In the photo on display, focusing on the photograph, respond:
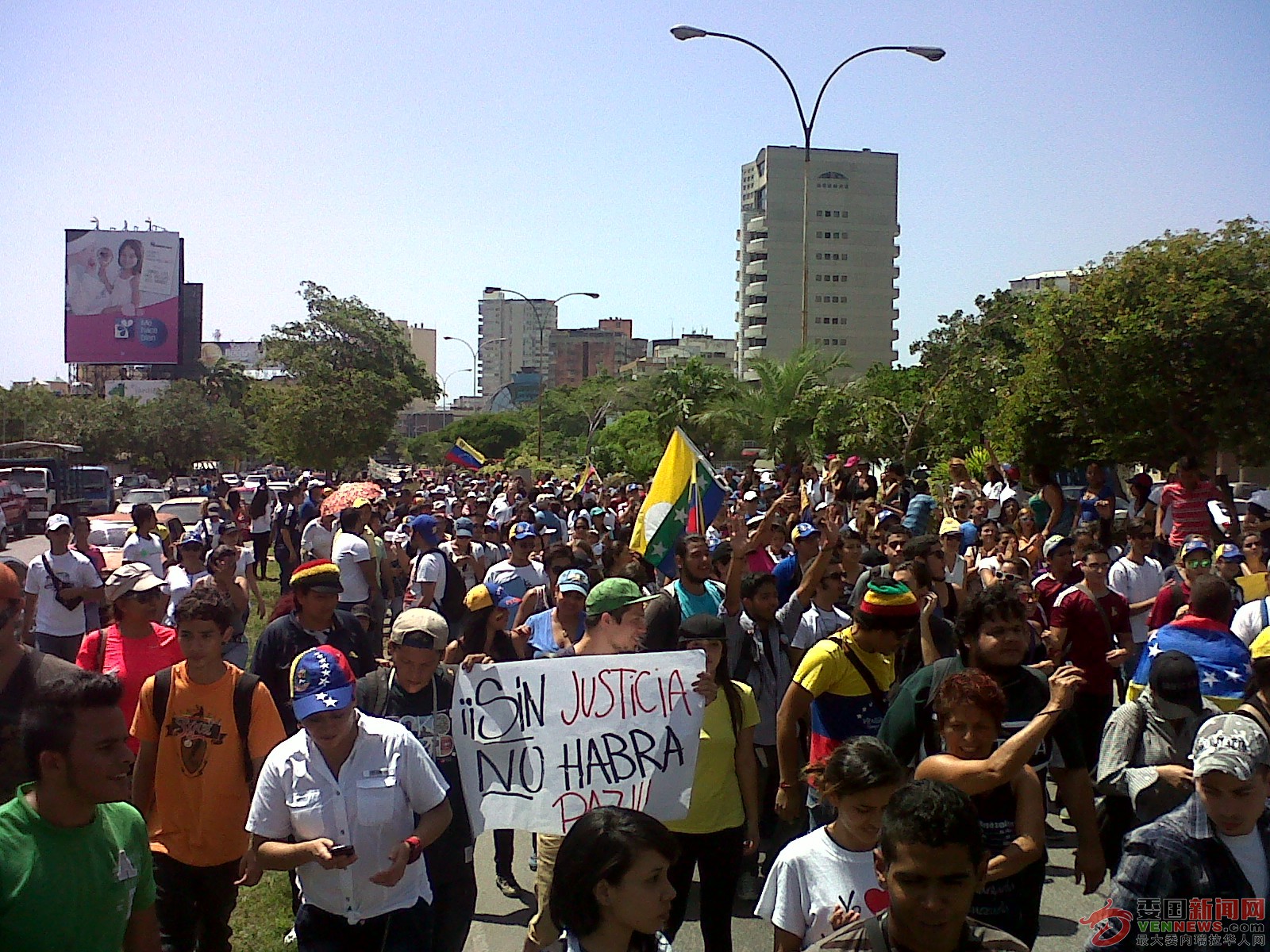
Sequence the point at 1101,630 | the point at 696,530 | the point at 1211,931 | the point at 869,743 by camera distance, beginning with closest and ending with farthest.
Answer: the point at 1211,931, the point at 869,743, the point at 1101,630, the point at 696,530

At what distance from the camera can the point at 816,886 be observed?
3770mm

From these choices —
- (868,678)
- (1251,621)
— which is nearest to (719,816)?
(868,678)

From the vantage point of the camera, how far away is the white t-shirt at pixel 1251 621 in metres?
6.93

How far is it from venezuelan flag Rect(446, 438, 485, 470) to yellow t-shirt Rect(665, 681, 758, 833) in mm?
31086

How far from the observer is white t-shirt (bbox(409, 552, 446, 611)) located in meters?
10.1

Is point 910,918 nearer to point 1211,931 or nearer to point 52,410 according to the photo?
point 1211,931

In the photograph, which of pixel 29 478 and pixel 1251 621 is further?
pixel 29 478

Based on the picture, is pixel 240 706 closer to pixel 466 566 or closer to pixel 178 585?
pixel 178 585

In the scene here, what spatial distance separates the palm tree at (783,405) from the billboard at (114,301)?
62.3 m

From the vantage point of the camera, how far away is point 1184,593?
8555 millimetres

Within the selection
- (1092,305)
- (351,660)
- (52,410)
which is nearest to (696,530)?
(351,660)

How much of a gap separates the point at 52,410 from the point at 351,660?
80.2 metres

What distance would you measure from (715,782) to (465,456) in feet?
107

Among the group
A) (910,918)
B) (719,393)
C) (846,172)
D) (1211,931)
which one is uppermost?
(846,172)
